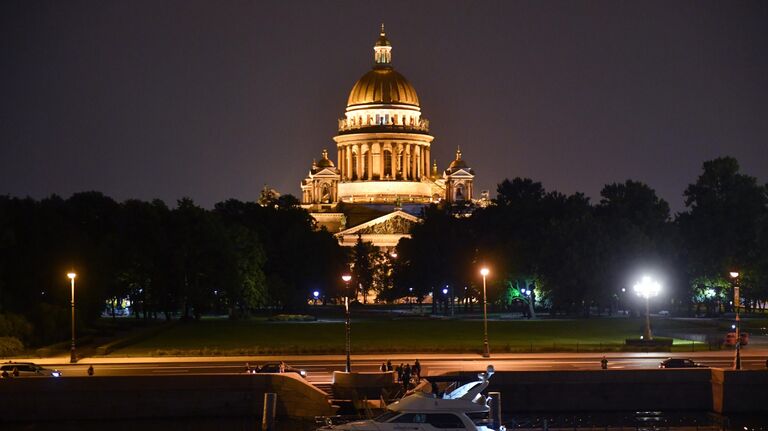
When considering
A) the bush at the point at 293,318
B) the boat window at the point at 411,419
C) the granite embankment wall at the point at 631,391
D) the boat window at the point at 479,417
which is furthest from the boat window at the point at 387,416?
the bush at the point at 293,318

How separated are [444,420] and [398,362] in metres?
25.5

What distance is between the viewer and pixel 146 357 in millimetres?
81500

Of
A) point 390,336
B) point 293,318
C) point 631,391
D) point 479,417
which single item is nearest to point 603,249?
point 293,318

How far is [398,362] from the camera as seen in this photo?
75.3 m

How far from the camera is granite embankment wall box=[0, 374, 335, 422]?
58.8 metres

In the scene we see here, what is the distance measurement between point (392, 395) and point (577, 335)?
4238cm

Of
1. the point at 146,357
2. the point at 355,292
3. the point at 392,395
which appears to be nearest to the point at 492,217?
the point at 355,292

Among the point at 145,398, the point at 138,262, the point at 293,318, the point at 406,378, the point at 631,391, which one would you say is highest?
the point at 138,262

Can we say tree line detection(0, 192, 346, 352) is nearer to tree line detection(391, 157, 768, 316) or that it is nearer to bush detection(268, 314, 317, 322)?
bush detection(268, 314, 317, 322)

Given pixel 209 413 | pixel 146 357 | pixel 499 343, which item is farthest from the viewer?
pixel 499 343

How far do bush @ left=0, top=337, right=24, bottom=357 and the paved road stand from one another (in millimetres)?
3486

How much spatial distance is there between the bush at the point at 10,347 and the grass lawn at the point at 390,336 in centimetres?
502

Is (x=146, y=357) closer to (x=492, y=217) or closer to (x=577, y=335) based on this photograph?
(x=577, y=335)

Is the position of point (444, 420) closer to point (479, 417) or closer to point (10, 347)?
point (479, 417)
